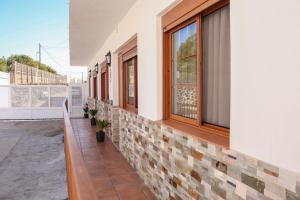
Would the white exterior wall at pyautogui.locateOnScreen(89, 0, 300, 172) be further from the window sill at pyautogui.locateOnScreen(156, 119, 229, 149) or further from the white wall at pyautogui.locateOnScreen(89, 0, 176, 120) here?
the white wall at pyautogui.locateOnScreen(89, 0, 176, 120)

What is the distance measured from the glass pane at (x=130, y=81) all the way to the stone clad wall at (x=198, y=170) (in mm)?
979

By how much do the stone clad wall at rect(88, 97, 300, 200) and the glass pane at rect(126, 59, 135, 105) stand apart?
0.98m

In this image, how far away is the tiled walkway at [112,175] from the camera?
3.42 metres

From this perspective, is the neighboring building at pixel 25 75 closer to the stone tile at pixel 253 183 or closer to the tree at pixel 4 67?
the tree at pixel 4 67

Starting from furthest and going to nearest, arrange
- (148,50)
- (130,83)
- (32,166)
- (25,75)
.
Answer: (25,75) → (32,166) → (130,83) → (148,50)

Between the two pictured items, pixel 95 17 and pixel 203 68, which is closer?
pixel 203 68

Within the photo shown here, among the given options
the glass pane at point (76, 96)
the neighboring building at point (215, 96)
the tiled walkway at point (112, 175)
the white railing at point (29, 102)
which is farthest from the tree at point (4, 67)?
the neighboring building at point (215, 96)

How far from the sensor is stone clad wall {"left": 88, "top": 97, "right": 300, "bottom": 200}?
1.43 metres

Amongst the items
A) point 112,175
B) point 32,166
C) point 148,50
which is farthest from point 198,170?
point 32,166

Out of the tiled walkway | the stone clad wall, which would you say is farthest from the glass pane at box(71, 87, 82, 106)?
the stone clad wall

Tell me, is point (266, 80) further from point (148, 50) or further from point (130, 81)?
point (130, 81)

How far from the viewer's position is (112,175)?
4.11m

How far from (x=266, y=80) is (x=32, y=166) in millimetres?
5780

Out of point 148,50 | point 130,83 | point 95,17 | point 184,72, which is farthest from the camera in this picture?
point 130,83
